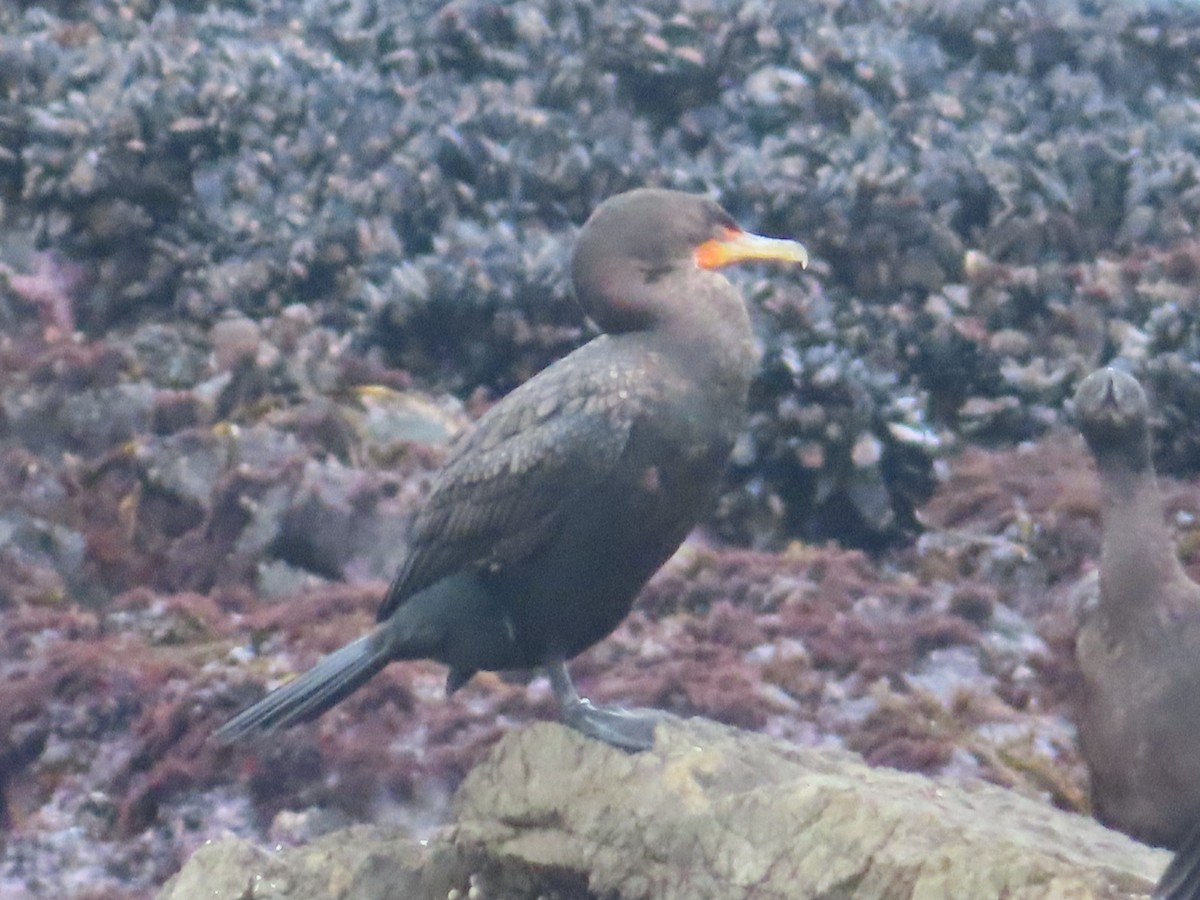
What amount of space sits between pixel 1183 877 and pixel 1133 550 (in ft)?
5.02

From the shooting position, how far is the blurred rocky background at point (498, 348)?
4.69 meters

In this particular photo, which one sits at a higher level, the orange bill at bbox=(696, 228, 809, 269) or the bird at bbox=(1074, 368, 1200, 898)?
the orange bill at bbox=(696, 228, 809, 269)

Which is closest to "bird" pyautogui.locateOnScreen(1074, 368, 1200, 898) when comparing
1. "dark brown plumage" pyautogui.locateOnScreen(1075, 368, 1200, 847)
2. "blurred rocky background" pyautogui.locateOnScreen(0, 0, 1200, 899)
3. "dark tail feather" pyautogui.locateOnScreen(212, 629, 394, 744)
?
"dark brown plumage" pyautogui.locateOnScreen(1075, 368, 1200, 847)

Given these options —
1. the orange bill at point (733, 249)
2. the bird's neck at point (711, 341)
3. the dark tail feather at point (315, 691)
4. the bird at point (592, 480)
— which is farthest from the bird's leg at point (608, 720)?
the orange bill at point (733, 249)

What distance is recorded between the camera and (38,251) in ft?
27.1

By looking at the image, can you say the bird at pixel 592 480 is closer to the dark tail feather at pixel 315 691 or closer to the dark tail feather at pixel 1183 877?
the dark tail feather at pixel 315 691

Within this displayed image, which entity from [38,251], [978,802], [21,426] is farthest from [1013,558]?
[38,251]

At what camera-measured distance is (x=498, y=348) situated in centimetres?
727

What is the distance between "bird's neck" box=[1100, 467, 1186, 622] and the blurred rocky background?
65 centimetres

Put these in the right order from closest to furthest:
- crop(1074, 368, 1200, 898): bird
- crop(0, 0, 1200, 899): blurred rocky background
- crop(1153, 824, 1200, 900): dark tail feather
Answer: crop(1153, 824, 1200, 900): dark tail feather → crop(1074, 368, 1200, 898): bird → crop(0, 0, 1200, 899): blurred rocky background

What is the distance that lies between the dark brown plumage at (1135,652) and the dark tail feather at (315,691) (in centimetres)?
201

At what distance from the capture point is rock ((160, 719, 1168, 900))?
2957 millimetres

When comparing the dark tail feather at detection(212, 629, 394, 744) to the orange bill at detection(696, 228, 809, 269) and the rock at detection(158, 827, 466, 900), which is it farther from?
the orange bill at detection(696, 228, 809, 269)

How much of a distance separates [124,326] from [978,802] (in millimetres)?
5680
